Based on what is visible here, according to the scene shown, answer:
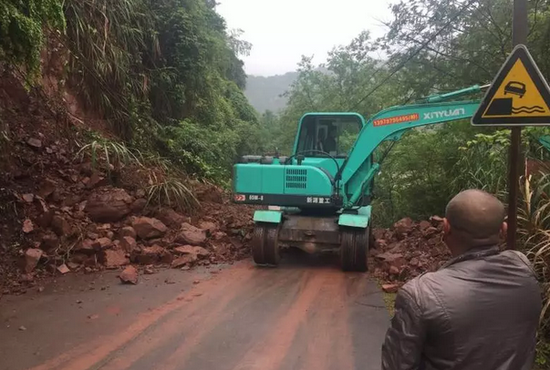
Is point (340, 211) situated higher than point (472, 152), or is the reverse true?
point (472, 152)

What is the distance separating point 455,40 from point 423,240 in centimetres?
504

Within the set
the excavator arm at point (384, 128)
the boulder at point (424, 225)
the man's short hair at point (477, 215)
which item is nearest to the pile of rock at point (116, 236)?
the excavator arm at point (384, 128)

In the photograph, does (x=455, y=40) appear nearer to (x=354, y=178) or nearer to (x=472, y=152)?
(x=472, y=152)

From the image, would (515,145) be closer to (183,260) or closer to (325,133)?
(183,260)

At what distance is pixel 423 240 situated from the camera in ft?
25.8

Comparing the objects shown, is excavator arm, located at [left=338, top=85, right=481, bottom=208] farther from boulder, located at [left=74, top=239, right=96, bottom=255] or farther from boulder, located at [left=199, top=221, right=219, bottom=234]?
boulder, located at [left=74, top=239, right=96, bottom=255]

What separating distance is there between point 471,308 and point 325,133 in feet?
25.0

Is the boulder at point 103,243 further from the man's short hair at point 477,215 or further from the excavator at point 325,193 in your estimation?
the man's short hair at point 477,215

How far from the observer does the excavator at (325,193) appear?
7.32 m

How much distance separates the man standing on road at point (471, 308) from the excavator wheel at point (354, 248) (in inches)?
223

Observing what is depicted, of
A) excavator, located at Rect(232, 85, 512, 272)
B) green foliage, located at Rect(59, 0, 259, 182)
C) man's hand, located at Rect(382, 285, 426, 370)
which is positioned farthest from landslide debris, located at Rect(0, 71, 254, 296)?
man's hand, located at Rect(382, 285, 426, 370)

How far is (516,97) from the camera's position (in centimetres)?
327

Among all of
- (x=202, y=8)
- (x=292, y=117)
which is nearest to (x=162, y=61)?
(x=202, y=8)

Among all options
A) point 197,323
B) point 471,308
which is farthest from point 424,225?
point 471,308
